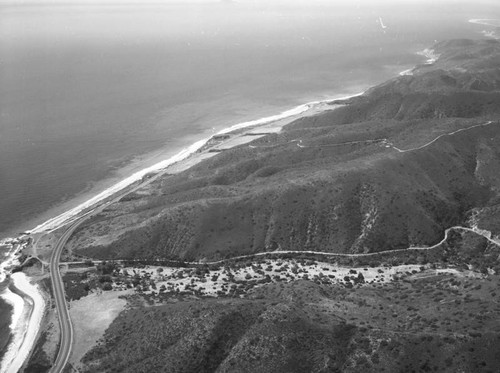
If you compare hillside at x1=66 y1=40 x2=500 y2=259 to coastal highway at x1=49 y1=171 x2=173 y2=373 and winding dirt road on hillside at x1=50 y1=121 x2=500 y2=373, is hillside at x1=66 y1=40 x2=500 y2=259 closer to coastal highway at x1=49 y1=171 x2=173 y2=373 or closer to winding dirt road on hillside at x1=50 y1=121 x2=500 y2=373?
winding dirt road on hillside at x1=50 y1=121 x2=500 y2=373

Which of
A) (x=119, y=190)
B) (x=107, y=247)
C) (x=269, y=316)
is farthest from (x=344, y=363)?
(x=119, y=190)

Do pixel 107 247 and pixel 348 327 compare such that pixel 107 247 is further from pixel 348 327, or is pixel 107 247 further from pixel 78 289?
pixel 348 327

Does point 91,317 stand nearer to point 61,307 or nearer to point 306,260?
point 61,307

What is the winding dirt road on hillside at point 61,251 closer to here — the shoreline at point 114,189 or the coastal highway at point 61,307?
the coastal highway at point 61,307

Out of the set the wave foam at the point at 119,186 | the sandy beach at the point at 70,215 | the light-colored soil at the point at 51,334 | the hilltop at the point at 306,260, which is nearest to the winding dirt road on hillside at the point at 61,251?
the hilltop at the point at 306,260

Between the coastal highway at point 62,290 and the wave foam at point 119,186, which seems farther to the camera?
the wave foam at point 119,186

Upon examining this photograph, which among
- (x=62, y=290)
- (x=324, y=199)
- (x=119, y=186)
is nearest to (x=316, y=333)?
(x=324, y=199)
